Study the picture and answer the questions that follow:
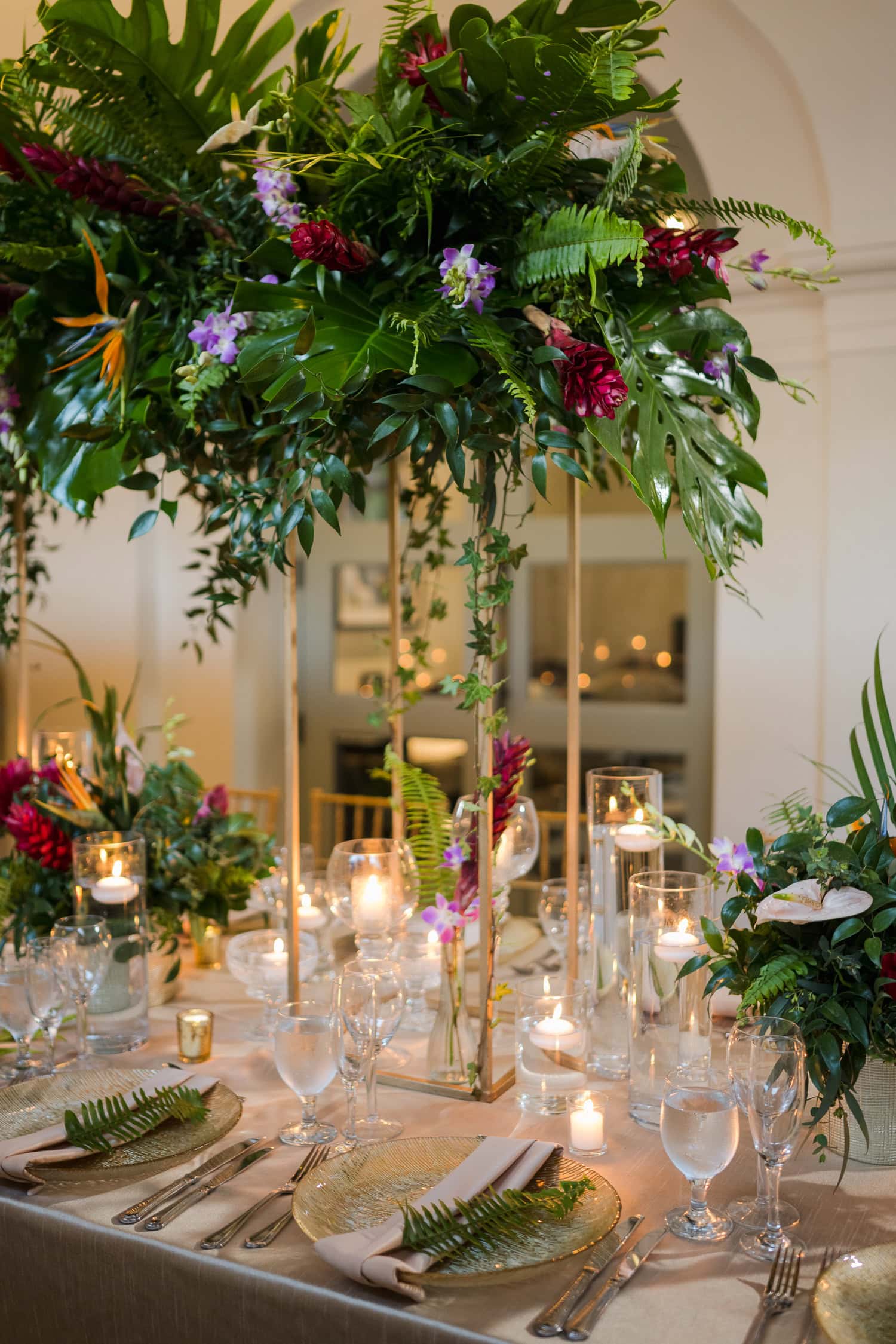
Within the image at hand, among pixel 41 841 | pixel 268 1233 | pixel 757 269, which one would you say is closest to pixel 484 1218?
pixel 268 1233

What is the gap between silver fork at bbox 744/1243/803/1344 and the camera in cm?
88

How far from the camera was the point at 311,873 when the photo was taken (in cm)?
172

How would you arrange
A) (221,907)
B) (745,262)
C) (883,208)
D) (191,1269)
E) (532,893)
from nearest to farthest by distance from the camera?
(191,1269) → (745,262) → (221,907) → (883,208) → (532,893)

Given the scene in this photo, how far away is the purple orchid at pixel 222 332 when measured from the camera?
4.16 ft

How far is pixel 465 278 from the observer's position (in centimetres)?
112

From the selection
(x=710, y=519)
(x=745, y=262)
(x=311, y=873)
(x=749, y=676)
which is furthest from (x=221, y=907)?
(x=749, y=676)

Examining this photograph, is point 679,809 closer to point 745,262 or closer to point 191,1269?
point 745,262

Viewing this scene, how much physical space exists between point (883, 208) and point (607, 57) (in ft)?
5.45

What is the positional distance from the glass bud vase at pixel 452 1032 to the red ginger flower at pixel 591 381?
62cm

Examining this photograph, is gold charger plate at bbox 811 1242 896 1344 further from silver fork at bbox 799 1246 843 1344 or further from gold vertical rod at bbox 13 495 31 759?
gold vertical rod at bbox 13 495 31 759

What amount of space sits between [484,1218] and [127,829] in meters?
0.90

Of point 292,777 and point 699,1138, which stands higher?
point 292,777

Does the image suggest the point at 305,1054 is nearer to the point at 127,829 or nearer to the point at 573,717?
the point at 573,717

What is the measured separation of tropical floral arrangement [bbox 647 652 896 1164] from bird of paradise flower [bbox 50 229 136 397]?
2.88 ft
